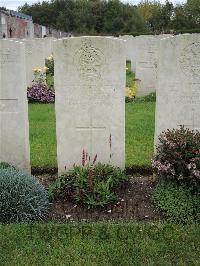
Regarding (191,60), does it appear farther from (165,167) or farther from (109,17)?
(109,17)

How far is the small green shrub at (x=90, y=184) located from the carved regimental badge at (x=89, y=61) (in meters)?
1.20

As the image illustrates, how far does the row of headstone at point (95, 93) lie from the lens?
573 cm

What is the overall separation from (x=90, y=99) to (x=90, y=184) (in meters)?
1.17

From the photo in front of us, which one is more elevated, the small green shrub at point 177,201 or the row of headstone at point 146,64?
the row of headstone at point 146,64

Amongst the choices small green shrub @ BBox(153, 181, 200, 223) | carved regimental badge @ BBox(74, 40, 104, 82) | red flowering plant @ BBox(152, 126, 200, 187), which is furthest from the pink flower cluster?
carved regimental badge @ BBox(74, 40, 104, 82)

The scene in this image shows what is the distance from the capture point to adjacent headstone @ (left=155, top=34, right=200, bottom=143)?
18.8 feet

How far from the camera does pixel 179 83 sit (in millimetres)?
5824

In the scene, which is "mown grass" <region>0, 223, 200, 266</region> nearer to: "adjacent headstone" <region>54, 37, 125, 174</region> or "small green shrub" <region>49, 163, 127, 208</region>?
"small green shrub" <region>49, 163, 127, 208</region>

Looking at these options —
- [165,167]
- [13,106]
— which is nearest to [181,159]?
[165,167]

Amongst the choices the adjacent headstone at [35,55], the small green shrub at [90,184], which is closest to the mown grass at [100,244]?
the small green shrub at [90,184]

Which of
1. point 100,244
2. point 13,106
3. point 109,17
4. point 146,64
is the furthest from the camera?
point 109,17

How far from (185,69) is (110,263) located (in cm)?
281

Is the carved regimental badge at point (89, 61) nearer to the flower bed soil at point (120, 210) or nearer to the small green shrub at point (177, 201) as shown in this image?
the flower bed soil at point (120, 210)

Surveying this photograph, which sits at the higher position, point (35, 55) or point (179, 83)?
point (35, 55)
